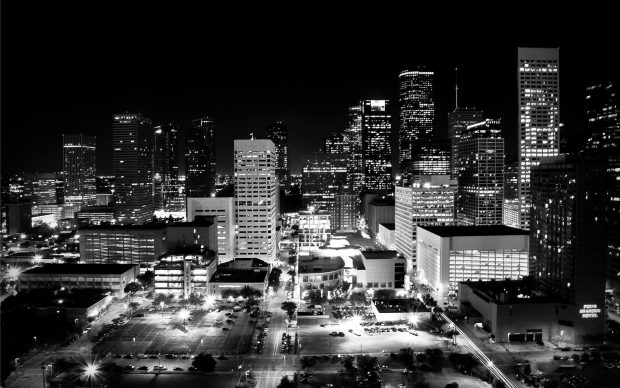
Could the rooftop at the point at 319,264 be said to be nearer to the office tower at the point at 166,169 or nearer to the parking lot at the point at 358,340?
the parking lot at the point at 358,340

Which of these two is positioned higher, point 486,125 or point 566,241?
point 486,125

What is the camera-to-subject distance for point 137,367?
35062mm

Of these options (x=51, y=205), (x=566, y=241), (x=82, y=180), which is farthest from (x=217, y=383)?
(x=82, y=180)

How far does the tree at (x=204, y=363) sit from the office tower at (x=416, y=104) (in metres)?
128

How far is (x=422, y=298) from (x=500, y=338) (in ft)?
47.6

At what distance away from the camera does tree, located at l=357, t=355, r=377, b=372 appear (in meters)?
34.2

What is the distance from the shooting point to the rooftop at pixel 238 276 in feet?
183

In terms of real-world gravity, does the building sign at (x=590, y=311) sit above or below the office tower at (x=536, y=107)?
below

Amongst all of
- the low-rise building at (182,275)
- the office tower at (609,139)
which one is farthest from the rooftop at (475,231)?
the low-rise building at (182,275)

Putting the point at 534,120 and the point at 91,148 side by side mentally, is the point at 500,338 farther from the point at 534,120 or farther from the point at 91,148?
the point at 91,148

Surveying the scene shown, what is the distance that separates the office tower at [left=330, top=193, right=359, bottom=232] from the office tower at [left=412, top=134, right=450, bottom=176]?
2906 centimetres

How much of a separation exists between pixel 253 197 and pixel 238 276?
15304 millimetres

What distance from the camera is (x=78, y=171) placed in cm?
15200

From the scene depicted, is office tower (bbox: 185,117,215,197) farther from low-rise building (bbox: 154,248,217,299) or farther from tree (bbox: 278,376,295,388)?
tree (bbox: 278,376,295,388)
